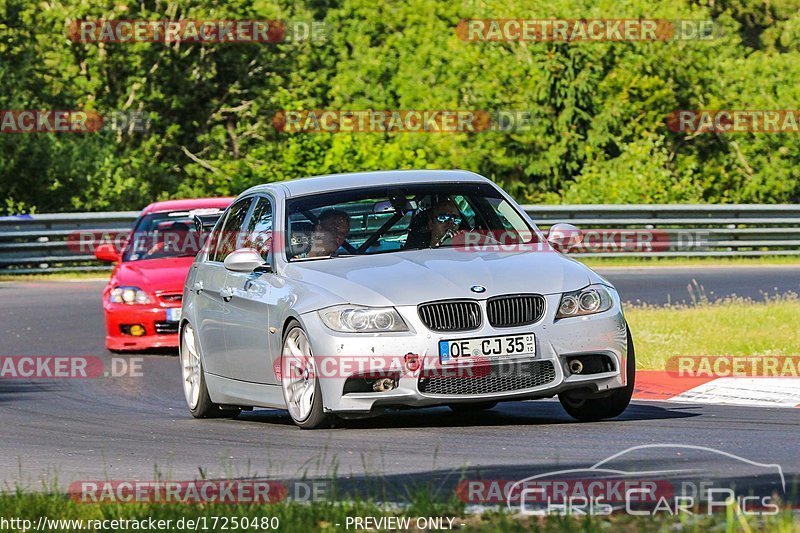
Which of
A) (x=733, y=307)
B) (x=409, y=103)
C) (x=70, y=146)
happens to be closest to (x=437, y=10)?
(x=409, y=103)

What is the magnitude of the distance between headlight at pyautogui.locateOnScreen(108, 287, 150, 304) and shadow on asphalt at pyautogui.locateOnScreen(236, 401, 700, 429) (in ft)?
18.4

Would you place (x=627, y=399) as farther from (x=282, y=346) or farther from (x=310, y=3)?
(x=310, y=3)

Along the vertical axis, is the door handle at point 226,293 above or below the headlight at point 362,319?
below

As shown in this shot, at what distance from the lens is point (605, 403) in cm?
988

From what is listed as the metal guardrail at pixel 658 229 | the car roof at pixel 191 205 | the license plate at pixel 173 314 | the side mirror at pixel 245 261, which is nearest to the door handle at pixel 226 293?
the side mirror at pixel 245 261

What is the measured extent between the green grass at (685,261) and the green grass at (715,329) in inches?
360

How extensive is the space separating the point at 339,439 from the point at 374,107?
43769 mm

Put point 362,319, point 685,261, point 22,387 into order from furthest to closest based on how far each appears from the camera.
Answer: point 685,261 < point 22,387 < point 362,319

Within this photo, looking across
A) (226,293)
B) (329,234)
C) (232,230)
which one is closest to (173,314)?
(232,230)

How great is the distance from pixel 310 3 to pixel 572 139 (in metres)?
22.0

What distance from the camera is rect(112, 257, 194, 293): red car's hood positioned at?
56.0 ft

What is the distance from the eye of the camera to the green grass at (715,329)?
14156 mm

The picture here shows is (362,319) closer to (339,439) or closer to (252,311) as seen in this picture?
(339,439)

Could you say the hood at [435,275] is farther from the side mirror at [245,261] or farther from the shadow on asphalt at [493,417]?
the shadow on asphalt at [493,417]
